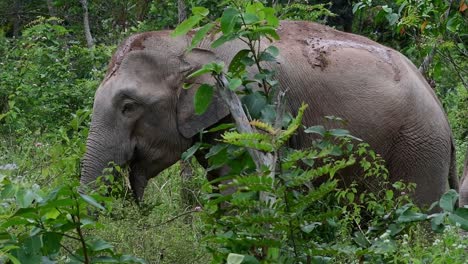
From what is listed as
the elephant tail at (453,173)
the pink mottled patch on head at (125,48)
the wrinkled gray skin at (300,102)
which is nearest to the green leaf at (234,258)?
the wrinkled gray skin at (300,102)

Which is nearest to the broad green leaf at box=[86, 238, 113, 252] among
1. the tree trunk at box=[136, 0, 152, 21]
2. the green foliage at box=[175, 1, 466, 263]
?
the green foliage at box=[175, 1, 466, 263]

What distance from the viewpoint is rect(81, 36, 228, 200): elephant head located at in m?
7.61

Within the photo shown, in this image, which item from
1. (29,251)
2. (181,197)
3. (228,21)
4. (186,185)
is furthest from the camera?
(186,185)

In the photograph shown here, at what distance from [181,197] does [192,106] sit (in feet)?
5.26

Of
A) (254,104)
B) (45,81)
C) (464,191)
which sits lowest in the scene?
(45,81)

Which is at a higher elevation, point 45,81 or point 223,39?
point 223,39

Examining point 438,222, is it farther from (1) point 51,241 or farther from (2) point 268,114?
(1) point 51,241

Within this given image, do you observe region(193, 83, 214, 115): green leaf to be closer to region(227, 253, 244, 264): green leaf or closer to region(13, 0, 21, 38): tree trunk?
region(227, 253, 244, 264): green leaf

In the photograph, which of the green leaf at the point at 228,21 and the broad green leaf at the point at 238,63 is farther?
the broad green leaf at the point at 238,63

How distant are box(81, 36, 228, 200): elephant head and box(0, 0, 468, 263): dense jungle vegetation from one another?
0.68ft

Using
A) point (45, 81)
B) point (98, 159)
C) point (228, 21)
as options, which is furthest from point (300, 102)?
point (45, 81)

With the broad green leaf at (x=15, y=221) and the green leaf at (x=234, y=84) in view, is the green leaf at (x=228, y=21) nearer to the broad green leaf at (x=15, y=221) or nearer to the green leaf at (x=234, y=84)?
the green leaf at (x=234, y=84)

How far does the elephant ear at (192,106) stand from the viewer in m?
7.54

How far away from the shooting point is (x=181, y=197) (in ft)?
29.5
